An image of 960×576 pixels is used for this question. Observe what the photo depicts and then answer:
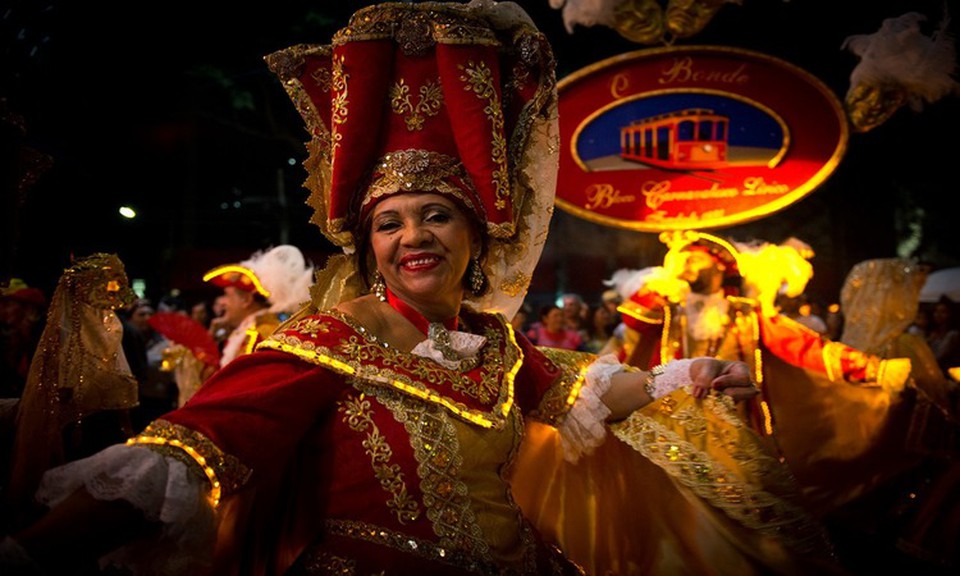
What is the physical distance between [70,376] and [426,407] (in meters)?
1.08

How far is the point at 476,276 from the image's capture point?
92.9 inches

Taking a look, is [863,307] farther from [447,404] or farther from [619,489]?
[447,404]

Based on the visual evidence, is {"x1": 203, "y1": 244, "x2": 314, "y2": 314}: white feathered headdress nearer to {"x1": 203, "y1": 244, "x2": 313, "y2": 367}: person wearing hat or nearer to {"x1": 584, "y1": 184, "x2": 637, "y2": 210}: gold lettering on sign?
{"x1": 203, "y1": 244, "x2": 313, "y2": 367}: person wearing hat

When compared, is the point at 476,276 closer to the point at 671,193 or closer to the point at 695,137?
the point at 671,193

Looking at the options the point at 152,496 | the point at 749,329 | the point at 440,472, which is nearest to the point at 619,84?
the point at 749,329

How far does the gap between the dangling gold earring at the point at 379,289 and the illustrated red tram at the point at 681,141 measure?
3003 millimetres

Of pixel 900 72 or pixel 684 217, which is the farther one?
pixel 684 217

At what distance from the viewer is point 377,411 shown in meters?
1.84

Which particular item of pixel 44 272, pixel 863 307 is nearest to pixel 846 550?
pixel 863 307

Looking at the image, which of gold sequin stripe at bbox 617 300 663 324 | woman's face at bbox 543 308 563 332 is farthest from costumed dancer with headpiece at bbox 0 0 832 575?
woman's face at bbox 543 308 563 332

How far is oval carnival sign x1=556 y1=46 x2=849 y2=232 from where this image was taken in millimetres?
4516

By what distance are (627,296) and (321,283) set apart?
4.65 meters

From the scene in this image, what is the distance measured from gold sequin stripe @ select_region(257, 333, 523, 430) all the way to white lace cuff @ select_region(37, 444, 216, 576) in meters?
0.42

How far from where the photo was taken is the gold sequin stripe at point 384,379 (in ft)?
5.86
